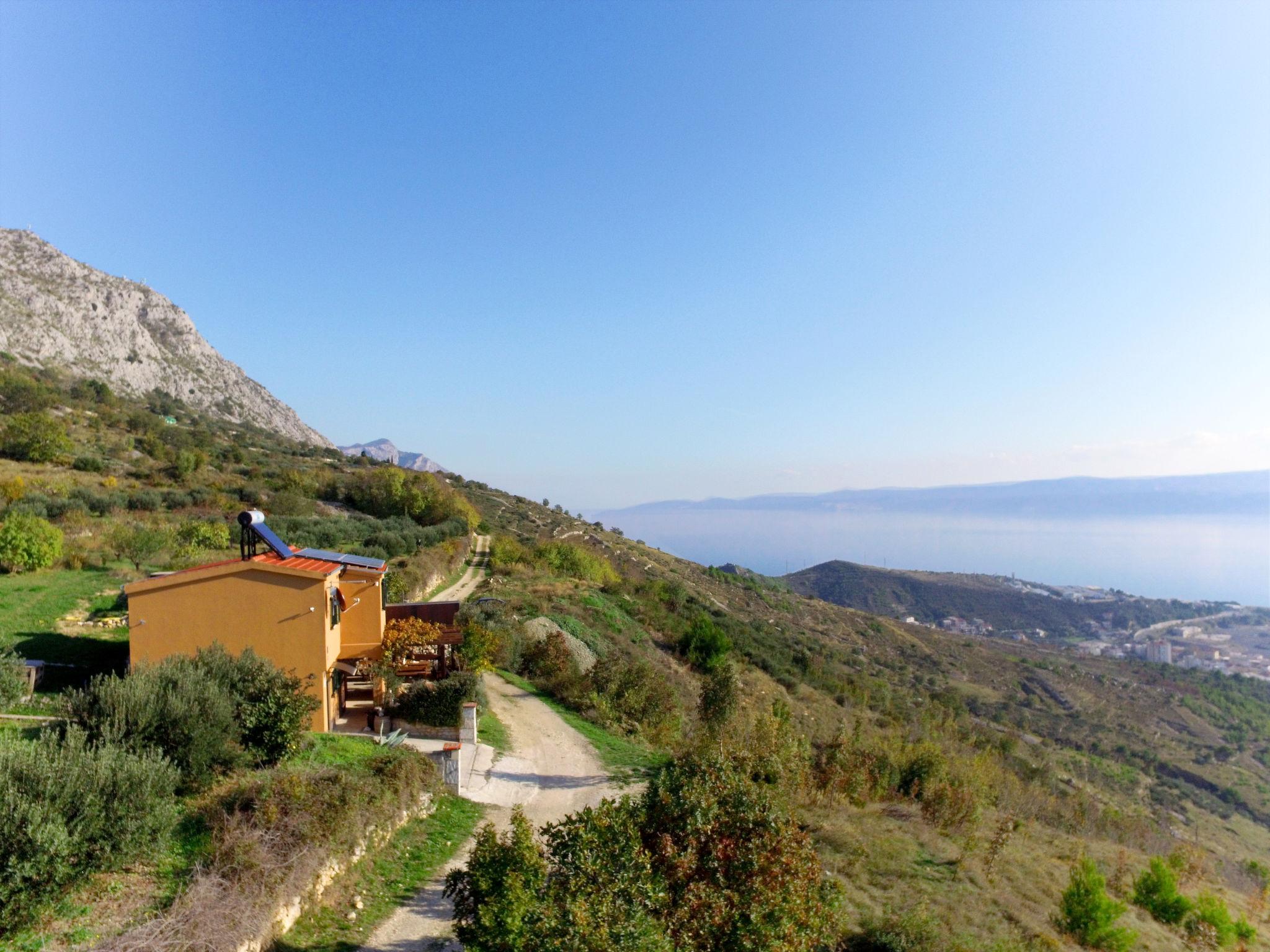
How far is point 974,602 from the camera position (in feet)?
279

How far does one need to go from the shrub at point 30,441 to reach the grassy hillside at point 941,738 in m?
24.6

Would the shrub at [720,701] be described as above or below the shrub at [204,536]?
below

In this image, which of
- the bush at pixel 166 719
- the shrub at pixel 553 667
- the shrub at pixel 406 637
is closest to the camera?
the bush at pixel 166 719

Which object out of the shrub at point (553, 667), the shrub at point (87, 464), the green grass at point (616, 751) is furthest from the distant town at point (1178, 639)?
the shrub at point (87, 464)

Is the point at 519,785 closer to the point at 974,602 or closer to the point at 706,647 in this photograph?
the point at 706,647

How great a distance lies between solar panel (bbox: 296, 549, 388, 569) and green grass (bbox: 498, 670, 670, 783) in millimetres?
5637

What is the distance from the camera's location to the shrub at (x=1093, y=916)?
927 centimetres

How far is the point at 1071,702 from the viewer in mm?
40625

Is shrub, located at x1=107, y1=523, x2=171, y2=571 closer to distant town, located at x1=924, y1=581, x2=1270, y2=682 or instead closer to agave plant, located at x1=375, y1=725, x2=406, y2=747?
agave plant, located at x1=375, y1=725, x2=406, y2=747

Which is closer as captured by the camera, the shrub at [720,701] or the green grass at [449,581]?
the shrub at [720,701]

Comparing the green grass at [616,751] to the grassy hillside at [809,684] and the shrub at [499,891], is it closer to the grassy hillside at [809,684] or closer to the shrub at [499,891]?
the grassy hillside at [809,684]

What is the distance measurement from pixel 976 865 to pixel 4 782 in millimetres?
13484

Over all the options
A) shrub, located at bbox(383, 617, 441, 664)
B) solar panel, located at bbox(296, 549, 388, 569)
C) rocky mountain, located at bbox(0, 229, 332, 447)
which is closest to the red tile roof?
solar panel, located at bbox(296, 549, 388, 569)

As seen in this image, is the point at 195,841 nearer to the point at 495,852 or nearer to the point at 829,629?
the point at 495,852
